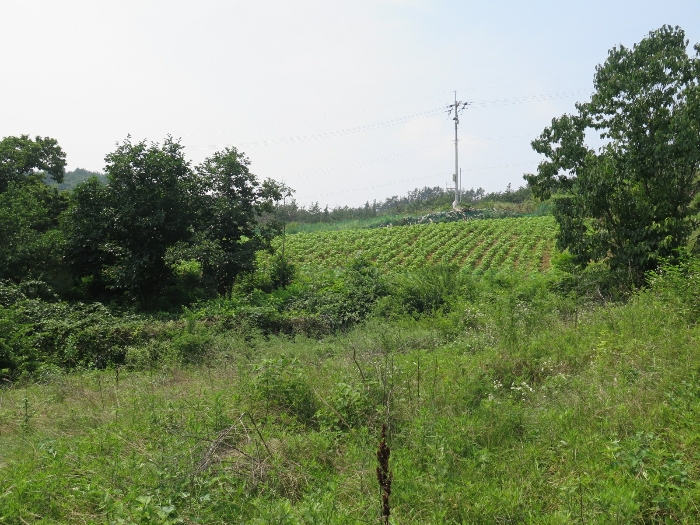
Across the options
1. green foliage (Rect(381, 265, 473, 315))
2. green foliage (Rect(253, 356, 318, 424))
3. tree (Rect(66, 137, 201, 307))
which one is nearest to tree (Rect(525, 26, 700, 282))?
green foliage (Rect(381, 265, 473, 315))

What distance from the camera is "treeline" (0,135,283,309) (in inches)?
753

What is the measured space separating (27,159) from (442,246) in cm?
2097

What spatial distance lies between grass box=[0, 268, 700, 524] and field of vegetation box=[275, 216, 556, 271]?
1705 cm

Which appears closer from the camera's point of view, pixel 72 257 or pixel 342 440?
pixel 342 440

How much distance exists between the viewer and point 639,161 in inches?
559

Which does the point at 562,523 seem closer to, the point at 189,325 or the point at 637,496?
the point at 637,496

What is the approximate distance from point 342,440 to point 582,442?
2.28 meters

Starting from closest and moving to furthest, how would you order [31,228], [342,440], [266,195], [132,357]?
[342,440], [132,357], [31,228], [266,195]

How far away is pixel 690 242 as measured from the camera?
13.9 meters

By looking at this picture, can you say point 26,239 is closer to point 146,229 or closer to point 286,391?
point 146,229

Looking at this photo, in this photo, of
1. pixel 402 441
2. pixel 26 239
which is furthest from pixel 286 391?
pixel 26 239

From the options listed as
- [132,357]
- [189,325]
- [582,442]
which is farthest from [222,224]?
[582,442]

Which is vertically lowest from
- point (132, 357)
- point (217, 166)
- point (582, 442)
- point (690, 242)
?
point (132, 357)

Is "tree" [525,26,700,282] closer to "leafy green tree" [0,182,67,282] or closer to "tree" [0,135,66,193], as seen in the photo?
"leafy green tree" [0,182,67,282]
